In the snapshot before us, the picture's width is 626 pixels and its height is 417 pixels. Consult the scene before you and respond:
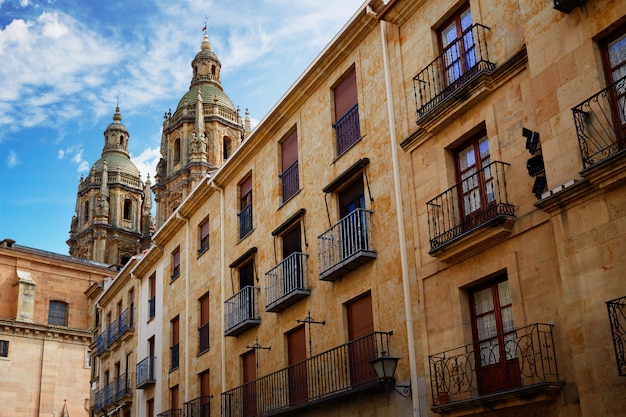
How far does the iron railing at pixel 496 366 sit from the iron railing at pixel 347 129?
19.8 feet

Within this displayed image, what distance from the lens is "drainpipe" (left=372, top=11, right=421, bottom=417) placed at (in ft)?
47.0

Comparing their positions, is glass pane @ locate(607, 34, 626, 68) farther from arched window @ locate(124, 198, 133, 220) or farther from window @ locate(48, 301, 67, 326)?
arched window @ locate(124, 198, 133, 220)

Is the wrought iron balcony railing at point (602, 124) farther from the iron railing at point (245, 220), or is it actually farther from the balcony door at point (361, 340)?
the iron railing at point (245, 220)

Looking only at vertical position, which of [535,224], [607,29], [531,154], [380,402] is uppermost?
[607,29]

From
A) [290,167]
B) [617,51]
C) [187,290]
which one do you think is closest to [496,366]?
[617,51]

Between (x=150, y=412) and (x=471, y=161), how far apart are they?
1913cm

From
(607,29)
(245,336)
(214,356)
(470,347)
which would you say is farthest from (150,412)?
(607,29)

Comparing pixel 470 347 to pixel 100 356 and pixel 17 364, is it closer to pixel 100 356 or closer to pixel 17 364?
pixel 100 356

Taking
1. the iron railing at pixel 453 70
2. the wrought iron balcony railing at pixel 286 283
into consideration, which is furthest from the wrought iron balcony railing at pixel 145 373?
the iron railing at pixel 453 70

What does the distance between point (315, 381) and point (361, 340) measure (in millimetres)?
1894

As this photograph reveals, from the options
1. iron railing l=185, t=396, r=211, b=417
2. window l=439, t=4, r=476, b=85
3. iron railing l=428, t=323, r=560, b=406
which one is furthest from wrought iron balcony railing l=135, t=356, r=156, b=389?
Answer: window l=439, t=4, r=476, b=85

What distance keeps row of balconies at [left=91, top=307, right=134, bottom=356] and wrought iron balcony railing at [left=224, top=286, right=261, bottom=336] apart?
441 inches

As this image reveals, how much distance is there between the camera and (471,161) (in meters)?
14.1

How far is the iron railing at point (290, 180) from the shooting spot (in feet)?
66.3
